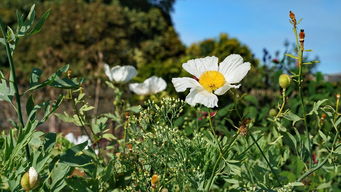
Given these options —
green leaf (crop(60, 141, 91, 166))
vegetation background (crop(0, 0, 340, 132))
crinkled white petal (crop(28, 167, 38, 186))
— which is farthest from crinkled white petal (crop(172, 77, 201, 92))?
vegetation background (crop(0, 0, 340, 132))

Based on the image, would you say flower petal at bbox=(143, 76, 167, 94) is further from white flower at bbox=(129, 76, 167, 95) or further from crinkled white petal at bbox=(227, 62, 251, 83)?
crinkled white petal at bbox=(227, 62, 251, 83)

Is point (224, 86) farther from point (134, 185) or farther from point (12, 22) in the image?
point (12, 22)

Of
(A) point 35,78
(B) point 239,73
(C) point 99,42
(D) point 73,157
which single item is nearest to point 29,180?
(D) point 73,157

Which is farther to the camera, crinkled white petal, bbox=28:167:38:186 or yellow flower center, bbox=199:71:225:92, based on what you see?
yellow flower center, bbox=199:71:225:92

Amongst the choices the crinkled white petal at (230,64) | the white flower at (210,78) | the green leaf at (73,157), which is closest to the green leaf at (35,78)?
the green leaf at (73,157)

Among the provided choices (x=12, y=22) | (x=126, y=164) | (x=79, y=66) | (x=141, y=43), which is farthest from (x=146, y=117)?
(x=12, y=22)

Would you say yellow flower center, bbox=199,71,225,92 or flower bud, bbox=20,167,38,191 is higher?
yellow flower center, bbox=199,71,225,92

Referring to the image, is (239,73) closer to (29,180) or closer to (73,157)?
(73,157)
